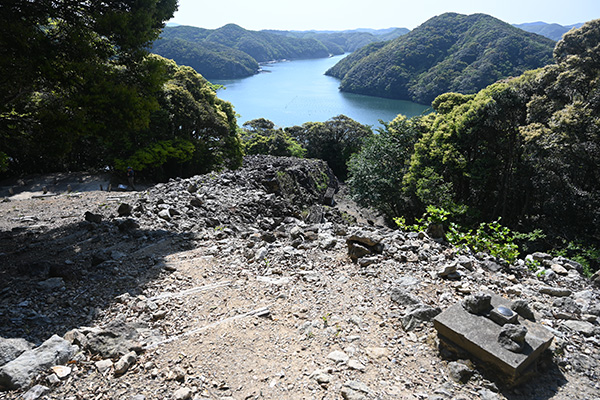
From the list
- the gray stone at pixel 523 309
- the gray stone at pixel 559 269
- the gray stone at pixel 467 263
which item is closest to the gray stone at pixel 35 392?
the gray stone at pixel 523 309

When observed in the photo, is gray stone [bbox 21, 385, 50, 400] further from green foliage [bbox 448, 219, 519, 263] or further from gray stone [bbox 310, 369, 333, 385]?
green foliage [bbox 448, 219, 519, 263]

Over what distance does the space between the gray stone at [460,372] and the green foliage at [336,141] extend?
127 feet

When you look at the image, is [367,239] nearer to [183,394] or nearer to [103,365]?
[183,394]

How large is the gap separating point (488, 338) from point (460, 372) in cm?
50

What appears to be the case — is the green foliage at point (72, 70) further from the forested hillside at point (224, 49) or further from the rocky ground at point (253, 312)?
the forested hillside at point (224, 49)

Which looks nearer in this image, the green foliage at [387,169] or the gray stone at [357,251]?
the gray stone at [357,251]

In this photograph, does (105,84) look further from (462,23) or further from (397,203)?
(462,23)

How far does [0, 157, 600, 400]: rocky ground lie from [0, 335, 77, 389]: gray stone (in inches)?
0.5

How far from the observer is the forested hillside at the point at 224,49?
104 meters

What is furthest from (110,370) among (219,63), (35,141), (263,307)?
(219,63)

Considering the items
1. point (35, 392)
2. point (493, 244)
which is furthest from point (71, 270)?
point (493, 244)

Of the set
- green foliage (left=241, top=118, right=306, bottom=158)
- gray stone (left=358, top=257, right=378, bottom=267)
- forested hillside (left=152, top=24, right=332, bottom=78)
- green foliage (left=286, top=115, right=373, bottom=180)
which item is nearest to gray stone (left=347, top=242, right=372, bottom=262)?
gray stone (left=358, top=257, right=378, bottom=267)

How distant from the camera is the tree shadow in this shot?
448cm

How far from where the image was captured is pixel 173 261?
6.64m
